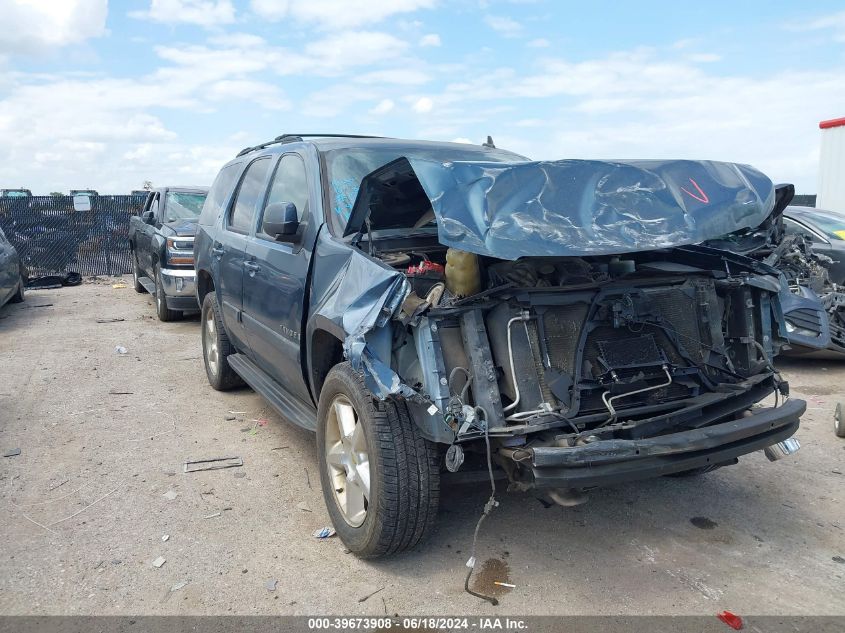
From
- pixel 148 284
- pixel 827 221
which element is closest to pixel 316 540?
pixel 827 221

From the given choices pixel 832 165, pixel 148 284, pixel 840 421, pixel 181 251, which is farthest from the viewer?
pixel 832 165

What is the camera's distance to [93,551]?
3545mm

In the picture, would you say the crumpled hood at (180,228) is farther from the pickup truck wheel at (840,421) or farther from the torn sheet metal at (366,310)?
the pickup truck wheel at (840,421)

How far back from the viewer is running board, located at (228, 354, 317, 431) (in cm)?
407

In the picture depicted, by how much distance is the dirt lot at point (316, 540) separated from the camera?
3.09 m

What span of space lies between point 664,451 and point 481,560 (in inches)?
43.6

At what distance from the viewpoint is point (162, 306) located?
9.94 m

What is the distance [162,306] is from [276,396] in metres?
6.06

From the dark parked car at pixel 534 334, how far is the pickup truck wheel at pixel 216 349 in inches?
89.6

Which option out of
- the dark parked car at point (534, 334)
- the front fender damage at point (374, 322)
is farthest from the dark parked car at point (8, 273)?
the front fender damage at point (374, 322)

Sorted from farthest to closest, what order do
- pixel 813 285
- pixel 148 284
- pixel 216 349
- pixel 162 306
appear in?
pixel 148 284 < pixel 162 306 < pixel 813 285 < pixel 216 349

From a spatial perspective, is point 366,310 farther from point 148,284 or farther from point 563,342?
point 148,284

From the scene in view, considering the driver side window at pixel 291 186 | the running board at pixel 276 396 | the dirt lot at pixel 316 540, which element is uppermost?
the driver side window at pixel 291 186

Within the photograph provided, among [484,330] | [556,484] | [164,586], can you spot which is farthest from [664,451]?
[164,586]
